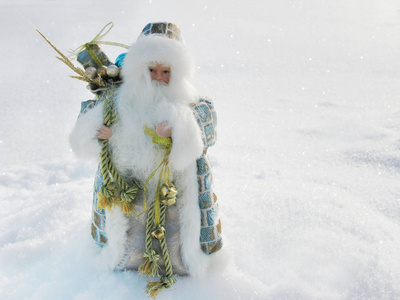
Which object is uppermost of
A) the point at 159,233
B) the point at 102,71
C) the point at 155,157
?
the point at 102,71

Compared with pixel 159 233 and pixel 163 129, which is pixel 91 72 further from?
pixel 159 233

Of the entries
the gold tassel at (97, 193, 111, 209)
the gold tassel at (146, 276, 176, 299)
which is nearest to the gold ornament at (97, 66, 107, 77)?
the gold tassel at (97, 193, 111, 209)

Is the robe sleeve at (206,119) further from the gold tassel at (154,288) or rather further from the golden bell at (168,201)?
the gold tassel at (154,288)

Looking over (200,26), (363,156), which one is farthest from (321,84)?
(200,26)

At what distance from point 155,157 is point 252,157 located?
142 centimetres

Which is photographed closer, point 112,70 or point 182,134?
point 182,134

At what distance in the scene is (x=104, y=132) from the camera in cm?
134

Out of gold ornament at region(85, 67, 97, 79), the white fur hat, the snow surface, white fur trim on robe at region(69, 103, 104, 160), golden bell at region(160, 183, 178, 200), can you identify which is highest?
the white fur hat

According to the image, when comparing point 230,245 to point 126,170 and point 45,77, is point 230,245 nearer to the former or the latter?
point 126,170

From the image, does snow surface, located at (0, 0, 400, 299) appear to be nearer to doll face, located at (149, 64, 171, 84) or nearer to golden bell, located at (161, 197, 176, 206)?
golden bell, located at (161, 197, 176, 206)

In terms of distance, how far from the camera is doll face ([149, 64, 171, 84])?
1354 mm

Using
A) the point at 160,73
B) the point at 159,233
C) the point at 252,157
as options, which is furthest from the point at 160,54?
the point at 252,157

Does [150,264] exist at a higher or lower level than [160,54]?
lower

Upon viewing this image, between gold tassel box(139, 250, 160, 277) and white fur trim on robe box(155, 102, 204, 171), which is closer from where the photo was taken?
white fur trim on robe box(155, 102, 204, 171)
